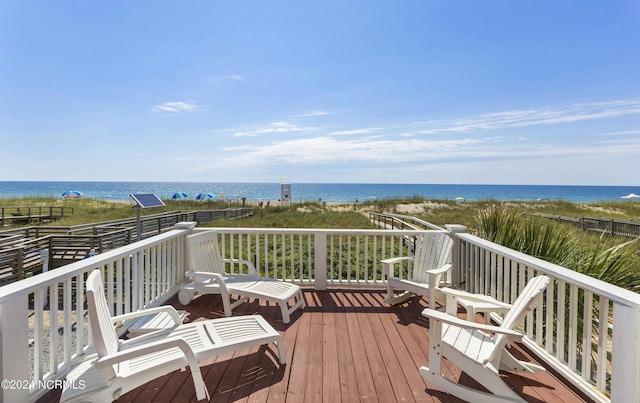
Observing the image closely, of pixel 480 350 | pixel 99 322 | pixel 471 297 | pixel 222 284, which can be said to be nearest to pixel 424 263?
pixel 471 297

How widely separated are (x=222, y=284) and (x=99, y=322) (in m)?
1.62

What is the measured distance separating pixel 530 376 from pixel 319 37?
7422mm

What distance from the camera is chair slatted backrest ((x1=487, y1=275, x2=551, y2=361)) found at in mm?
1846

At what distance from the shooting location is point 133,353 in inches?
65.9

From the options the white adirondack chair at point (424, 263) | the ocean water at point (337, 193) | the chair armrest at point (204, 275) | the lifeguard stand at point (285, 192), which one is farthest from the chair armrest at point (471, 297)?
the ocean water at point (337, 193)

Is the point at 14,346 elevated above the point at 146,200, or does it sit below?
below

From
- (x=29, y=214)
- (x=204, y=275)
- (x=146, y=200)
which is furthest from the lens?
(x=29, y=214)

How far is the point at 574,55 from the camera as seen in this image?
9.54 metres

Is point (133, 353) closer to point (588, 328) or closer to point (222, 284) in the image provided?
point (222, 284)

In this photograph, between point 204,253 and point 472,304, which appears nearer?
point 472,304

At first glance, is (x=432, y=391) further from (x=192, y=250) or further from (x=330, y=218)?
(x=330, y=218)

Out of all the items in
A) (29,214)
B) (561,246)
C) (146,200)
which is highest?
(146,200)

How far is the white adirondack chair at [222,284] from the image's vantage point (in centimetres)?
331

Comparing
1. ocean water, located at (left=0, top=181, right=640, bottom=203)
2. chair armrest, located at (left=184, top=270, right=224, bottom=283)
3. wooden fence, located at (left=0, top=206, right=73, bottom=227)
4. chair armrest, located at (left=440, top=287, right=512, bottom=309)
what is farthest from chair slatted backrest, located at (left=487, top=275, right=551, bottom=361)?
ocean water, located at (left=0, top=181, right=640, bottom=203)
